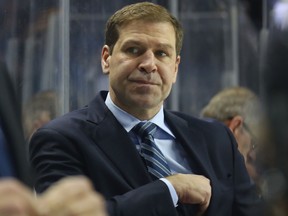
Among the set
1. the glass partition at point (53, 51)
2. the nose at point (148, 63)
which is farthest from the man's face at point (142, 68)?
the glass partition at point (53, 51)

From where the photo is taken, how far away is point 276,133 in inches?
51.5

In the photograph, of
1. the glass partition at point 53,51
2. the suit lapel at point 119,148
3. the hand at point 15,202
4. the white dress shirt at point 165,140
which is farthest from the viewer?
the glass partition at point 53,51

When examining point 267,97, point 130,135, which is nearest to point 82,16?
A: point 130,135

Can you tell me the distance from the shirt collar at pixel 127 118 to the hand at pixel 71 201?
1399 millimetres

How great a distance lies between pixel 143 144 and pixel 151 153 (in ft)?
0.18

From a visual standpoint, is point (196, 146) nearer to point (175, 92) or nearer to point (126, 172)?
point (126, 172)

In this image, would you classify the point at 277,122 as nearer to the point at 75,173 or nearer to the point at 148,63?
the point at 75,173

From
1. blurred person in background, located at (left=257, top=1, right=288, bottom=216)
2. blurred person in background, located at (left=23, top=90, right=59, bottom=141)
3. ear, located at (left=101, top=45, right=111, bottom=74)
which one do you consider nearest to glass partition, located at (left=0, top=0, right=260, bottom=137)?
blurred person in background, located at (left=23, top=90, right=59, bottom=141)

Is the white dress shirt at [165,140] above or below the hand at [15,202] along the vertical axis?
below

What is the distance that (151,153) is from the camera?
2.60 m

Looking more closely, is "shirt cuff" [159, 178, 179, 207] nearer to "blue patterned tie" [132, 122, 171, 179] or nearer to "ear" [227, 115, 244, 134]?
"blue patterned tie" [132, 122, 171, 179]

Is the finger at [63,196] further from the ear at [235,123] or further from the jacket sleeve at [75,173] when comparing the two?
the ear at [235,123]

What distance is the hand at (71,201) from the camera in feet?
3.99

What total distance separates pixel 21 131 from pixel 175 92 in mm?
3415
